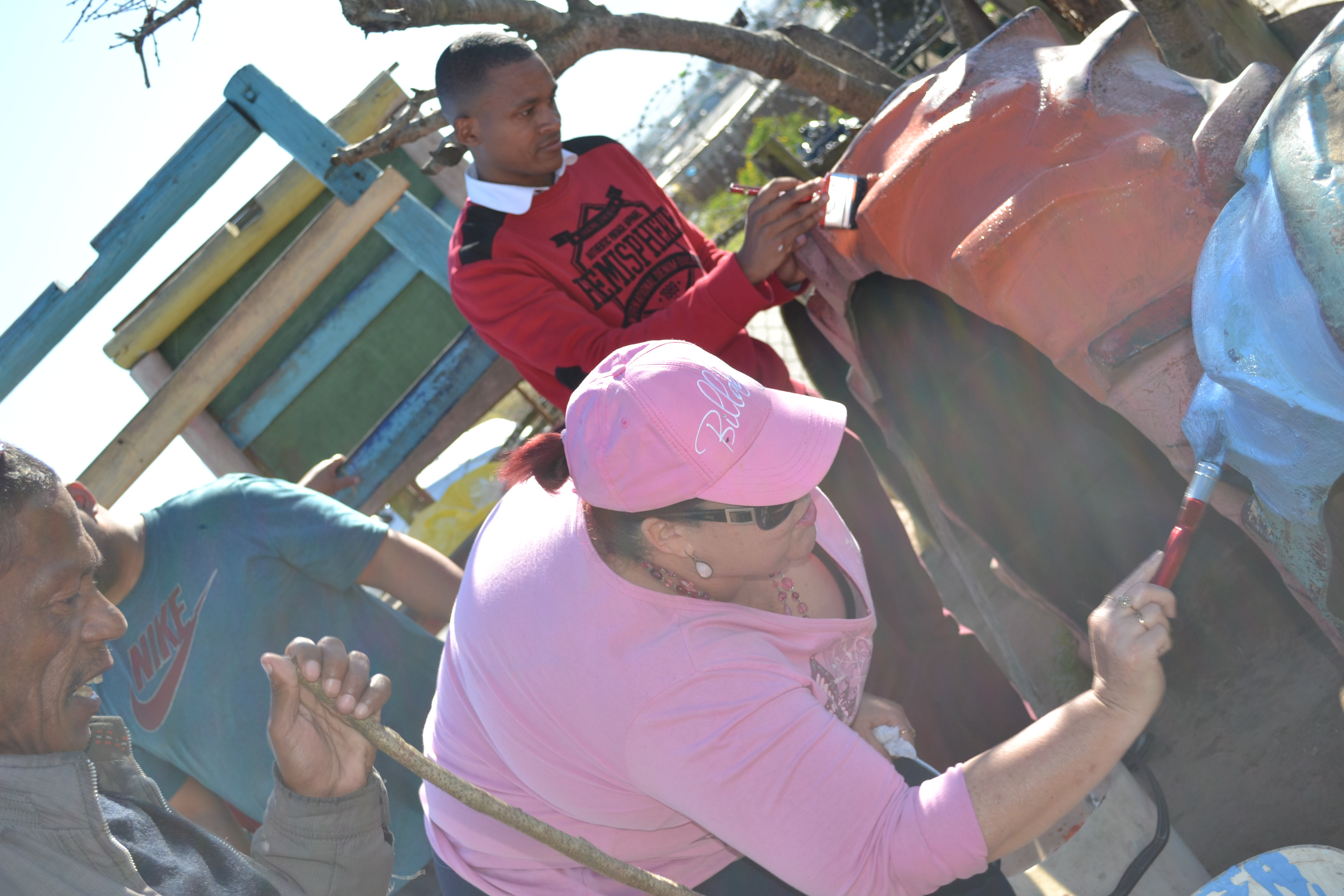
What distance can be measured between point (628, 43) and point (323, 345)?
1946 millimetres

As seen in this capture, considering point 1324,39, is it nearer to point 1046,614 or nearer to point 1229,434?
point 1229,434

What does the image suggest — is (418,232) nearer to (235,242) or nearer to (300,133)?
(300,133)

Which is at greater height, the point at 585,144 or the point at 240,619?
the point at 585,144

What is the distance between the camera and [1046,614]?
311 centimetres

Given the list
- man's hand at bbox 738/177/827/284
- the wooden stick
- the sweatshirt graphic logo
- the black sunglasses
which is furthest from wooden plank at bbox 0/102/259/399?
the black sunglasses

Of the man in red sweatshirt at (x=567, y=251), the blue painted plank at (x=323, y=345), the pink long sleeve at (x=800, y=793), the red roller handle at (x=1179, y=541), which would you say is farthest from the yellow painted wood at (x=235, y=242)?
the red roller handle at (x=1179, y=541)

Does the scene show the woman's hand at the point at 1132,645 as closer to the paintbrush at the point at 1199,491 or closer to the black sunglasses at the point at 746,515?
the paintbrush at the point at 1199,491

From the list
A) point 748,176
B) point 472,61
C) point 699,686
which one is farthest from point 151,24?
point 748,176

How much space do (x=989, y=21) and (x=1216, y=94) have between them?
6.79ft

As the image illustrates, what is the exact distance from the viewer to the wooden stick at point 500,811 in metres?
1.39

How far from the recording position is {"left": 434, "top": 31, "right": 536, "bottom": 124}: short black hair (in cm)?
245

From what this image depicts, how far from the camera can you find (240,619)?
2355 mm

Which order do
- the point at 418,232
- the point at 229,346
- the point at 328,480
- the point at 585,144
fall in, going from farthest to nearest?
the point at 418,232 < the point at 229,346 < the point at 328,480 < the point at 585,144

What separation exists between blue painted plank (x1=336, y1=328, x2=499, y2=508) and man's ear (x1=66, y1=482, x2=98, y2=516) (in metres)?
1.48
